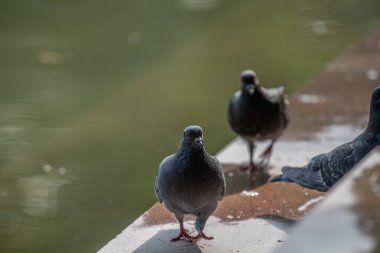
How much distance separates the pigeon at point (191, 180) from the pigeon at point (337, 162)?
741 mm

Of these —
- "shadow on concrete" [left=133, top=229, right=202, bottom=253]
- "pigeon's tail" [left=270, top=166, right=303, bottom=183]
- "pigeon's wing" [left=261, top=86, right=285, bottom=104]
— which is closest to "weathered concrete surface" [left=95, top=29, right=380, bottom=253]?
"shadow on concrete" [left=133, top=229, right=202, bottom=253]

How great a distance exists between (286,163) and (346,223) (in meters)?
3.42

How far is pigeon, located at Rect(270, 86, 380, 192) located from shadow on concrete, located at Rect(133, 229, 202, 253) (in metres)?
0.87

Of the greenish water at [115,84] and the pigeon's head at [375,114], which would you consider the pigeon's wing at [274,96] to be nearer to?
the greenish water at [115,84]

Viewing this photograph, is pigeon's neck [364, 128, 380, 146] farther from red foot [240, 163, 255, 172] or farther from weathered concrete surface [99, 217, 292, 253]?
red foot [240, 163, 255, 172]

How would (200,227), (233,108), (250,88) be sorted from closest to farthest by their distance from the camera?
(200,227), (250,88), (233,108)

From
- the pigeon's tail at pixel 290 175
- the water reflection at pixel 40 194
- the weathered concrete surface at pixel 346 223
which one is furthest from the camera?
the water reflection at pixel 40 194

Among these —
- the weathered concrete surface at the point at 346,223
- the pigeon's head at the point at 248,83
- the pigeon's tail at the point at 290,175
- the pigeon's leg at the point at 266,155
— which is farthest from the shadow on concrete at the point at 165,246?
the weathered concrete surface at the point at 346,223

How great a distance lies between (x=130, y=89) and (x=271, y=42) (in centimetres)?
219

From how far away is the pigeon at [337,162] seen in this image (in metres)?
5.24

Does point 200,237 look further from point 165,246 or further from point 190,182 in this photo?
point 190,182

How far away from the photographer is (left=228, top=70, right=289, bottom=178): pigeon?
6.33 m

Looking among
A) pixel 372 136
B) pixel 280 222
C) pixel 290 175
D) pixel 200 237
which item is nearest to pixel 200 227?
pixel 200 237

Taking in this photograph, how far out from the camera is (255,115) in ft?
20.9
